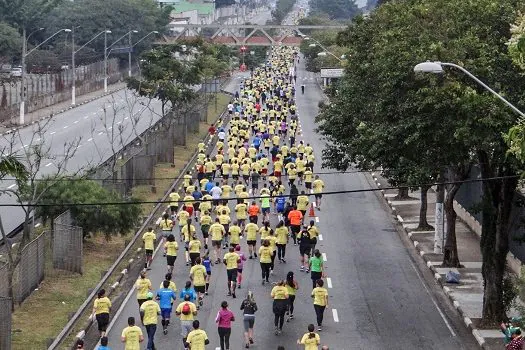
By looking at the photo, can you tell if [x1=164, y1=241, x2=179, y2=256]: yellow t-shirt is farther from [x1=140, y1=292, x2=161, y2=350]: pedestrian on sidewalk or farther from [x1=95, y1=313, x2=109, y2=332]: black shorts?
[x1=140, y1=292, x2=161, y2=350]: pedestrian on sidewalk

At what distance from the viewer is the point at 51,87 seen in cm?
9238

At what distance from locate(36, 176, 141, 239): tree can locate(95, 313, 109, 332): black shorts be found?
9474 mm

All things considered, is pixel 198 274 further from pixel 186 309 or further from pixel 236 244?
pixel 236 244

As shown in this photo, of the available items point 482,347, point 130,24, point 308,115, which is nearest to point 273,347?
point 482,347

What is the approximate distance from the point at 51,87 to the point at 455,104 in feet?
231

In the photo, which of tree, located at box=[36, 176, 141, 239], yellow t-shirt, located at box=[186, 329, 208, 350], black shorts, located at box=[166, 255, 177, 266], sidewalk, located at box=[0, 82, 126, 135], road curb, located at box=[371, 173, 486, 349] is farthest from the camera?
sidewalk, located at box=[0, 82, 126, 135]

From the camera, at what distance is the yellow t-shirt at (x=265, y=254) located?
29.8m

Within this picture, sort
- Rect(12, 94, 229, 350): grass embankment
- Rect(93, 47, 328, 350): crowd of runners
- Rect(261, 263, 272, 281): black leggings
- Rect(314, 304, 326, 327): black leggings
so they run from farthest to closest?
Rect(261, 263, 272, 281): black leggings, Rect(314, 304, 326, 327): black leggings, Rect(12, 94, 229, 350): grass embankment, Rect(93, 47, 328, 350): crowd of runners

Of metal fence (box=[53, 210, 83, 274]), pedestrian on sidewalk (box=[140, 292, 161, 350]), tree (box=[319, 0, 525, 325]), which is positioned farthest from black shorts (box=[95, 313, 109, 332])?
metal fence (box=[53, 210, 83, 274])

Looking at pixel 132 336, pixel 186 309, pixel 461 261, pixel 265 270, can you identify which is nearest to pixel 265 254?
pixel 265 270

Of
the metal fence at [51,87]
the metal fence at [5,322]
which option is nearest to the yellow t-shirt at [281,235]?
the metal fence at [5,322]

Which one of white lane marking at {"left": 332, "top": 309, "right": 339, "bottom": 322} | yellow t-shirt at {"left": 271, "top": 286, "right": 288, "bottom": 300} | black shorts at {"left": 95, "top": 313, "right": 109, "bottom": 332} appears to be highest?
yellow t-shirt at {"left": 271, "top": 286, "right": 288, "bottom": 300}

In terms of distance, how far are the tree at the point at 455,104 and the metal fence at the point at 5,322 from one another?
8.85m

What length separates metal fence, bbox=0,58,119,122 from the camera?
76.8 m
